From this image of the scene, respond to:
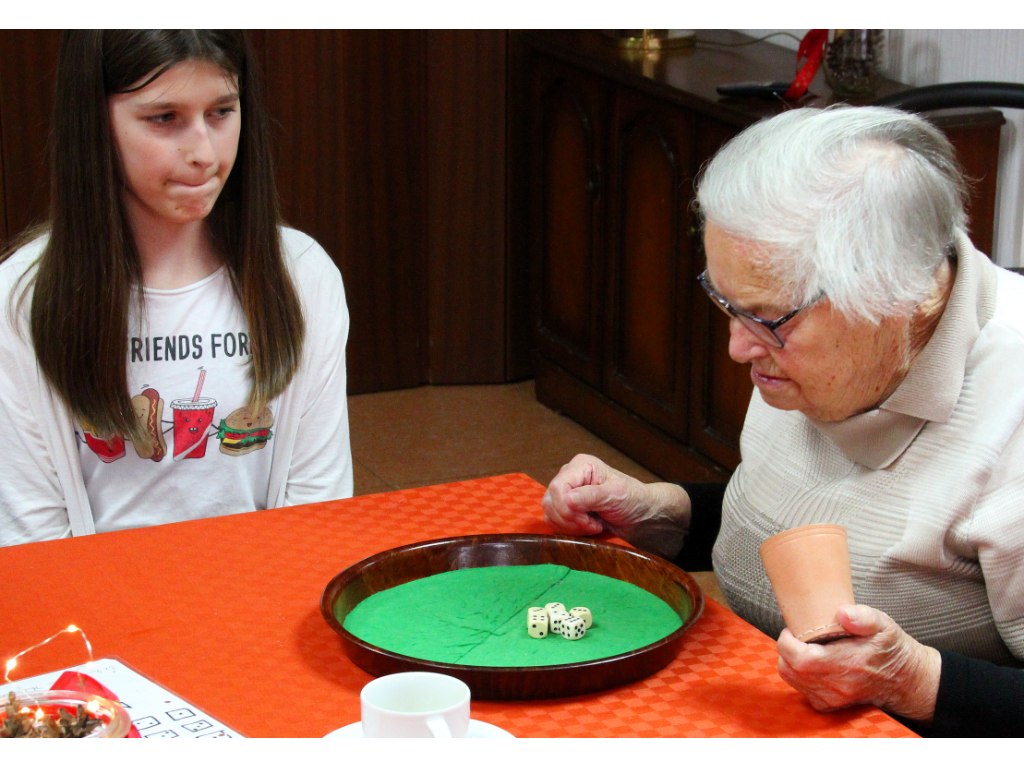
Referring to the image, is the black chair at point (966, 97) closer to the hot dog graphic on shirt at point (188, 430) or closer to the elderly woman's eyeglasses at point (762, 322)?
the elderly woman's eyeglasses at point (762, 322)

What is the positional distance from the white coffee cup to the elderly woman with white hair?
16.9 inches

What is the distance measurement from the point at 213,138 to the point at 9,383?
455 mm

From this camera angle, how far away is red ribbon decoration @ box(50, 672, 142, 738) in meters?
1.17

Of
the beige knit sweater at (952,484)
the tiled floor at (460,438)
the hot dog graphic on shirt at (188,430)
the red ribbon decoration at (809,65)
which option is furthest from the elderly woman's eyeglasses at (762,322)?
the tiled floor at (460,438)

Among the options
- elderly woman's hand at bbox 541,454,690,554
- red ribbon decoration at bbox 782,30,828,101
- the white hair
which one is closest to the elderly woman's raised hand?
elderly woman's hand at bbox 541,454,690,554

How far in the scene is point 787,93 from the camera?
3.05 meters

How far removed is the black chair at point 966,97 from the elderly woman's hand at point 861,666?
48.8 inches

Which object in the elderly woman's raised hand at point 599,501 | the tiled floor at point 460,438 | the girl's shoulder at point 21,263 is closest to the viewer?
the elderly woman's raised hand at point 599,501

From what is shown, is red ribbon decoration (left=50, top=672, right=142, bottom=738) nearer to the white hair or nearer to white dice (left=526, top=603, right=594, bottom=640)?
white dice (left=526, top=603, right=594, bottom=640)

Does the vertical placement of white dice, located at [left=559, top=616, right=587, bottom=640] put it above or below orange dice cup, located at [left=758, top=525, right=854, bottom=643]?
below

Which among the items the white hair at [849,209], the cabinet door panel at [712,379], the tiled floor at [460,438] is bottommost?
the tiled floor at [460,438]

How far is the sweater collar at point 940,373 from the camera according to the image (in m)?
1.40

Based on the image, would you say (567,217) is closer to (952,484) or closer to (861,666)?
(952,484)

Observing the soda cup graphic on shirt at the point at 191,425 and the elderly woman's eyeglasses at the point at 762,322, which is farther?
the soda cup graphic on shirt at the point at 191,425
